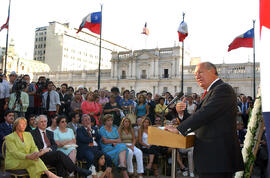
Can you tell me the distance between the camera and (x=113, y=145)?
6.91 meters

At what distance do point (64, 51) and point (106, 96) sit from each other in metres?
62.9

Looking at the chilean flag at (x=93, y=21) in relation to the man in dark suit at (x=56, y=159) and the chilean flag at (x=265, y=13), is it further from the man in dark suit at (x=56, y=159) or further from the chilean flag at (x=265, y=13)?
the chilean flag at (x=265, y=13)

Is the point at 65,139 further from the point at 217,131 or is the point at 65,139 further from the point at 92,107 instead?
the point at 217,131

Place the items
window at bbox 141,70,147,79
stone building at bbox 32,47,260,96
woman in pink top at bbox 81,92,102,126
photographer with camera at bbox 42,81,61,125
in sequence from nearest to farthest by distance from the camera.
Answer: woman in pink top at bbox 81,92,102,126 → photographer with camera at bbox 42,81,61,125 → stone building at bbox 32,47,260,96 → window at bbox 141,70,147,79

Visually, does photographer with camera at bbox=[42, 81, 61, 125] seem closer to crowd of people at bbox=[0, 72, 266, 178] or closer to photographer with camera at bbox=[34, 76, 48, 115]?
crowd of people at bbox=[0, 72, 266, 178]

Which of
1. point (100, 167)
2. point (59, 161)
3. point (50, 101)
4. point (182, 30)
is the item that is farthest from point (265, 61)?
point (182, 30)

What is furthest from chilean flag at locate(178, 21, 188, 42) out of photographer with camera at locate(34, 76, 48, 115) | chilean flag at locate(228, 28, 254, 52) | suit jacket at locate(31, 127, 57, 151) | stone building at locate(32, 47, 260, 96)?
stone building at locate(32, 47, 260, 96)

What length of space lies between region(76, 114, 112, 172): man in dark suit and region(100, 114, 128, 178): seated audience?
0.19 metres

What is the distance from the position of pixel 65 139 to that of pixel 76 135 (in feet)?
1.17

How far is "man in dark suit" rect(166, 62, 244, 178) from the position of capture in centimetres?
288

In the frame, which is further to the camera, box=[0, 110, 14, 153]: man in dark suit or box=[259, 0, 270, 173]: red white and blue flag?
box=[0, 110, 14, 153]: man in dark suit

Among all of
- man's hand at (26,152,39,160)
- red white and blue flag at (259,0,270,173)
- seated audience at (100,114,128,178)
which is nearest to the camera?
red white and blue flag at (259,0,270,173)

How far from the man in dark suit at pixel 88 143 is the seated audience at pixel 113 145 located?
188mm

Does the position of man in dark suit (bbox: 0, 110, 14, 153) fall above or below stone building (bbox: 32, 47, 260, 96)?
below
